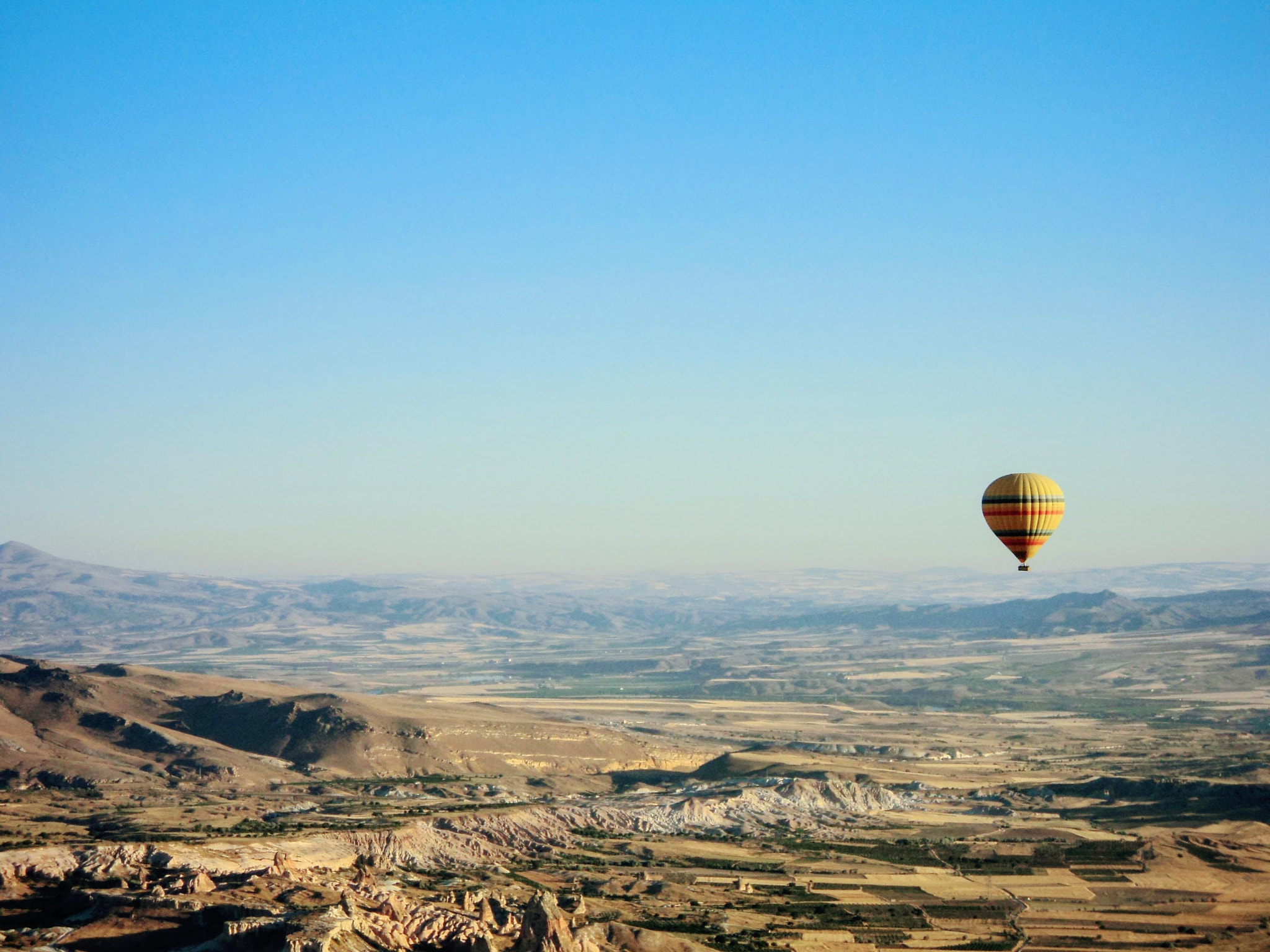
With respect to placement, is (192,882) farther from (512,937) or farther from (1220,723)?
(1220,723)

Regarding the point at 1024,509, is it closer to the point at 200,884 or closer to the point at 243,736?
the point at 200,884

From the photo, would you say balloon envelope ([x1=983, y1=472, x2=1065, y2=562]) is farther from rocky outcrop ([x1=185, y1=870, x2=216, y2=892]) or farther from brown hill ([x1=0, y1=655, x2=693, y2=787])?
brown hill ([x1=0, y1=655, x2=693, y2=787])

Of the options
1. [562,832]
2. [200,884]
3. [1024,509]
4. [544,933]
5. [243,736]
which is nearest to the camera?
[544,933]

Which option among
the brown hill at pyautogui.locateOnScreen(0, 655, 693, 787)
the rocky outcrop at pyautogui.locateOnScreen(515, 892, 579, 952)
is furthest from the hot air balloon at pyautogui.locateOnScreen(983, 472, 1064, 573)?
the brown hill at pyautogui.locateOnScreen(0, 655, 693, 787)

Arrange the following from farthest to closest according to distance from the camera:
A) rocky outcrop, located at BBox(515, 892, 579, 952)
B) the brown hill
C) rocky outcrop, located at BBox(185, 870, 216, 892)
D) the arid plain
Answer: the brown hill < the arid plain < rocky outcrop, located at BBox(185, 870, 216, 892) < rocky outcrop, located at BBox(515, 892, 579, 952)

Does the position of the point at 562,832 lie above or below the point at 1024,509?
below

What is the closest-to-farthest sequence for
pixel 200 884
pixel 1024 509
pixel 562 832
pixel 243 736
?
pixel 200 884 → pixel 1024 509 → pixel 562 832 → pixel 243 736

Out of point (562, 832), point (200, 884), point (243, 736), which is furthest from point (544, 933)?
point (243, 736)

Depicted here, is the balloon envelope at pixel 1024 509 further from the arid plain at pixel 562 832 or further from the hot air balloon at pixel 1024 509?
the arid plain at pixel 562 832

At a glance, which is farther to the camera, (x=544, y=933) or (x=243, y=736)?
(x=243, y=736)

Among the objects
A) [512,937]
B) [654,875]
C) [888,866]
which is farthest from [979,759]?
[512,937]
